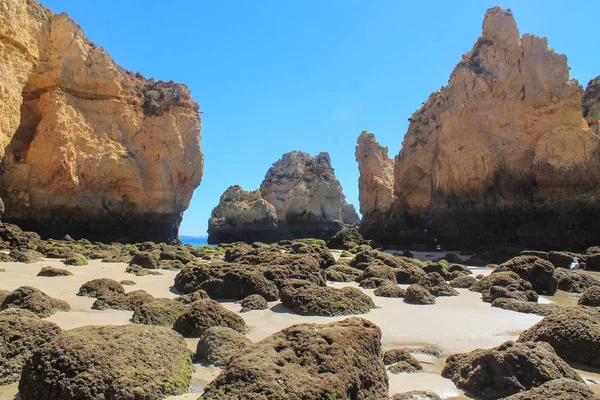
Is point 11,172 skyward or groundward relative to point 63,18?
groundward

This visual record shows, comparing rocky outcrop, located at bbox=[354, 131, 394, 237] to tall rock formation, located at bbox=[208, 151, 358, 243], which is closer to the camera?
rocky outcrop, located at bbox=[354, 131, 394, 237]

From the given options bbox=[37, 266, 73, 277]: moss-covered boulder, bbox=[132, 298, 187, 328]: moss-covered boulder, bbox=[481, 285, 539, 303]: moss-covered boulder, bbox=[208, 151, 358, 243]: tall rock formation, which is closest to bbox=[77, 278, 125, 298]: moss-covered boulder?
bbox=[132, 298, 187, 328]: moss-covered boulder

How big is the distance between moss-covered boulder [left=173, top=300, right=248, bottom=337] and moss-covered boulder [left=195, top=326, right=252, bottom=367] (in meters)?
0.66

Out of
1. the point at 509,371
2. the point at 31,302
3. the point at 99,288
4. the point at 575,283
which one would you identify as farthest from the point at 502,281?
the point at 31,302

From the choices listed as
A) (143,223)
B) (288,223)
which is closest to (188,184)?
(143,223)

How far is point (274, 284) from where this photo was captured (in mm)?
7801

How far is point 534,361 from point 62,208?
25.3 m

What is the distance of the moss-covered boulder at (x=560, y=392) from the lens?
8.32 ft

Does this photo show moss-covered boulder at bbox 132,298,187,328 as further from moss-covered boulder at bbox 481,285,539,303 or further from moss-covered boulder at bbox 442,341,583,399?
moss-covered boulder at bbox 481,285,539,303

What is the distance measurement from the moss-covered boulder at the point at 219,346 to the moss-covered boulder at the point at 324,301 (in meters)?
2.13

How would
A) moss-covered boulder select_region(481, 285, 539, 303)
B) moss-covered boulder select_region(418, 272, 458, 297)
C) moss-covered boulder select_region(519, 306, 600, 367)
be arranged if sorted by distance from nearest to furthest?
moss-covered boulder select_region(519, 306, 600, 367) < moss-covered boulder select_region(481, 285, 539, 303) < moss-covered boulder select_region(418, 272, 458, 297)

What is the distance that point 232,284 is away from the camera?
7.43 meters

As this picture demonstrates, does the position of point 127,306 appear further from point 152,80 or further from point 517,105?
point 152,80

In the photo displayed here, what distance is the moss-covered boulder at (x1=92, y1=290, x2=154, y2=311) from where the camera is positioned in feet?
19.0
